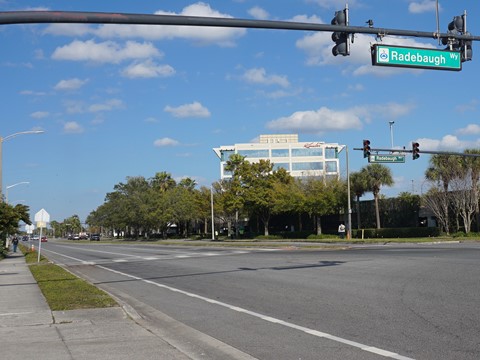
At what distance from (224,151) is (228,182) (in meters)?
43.1

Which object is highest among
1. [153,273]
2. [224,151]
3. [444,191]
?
[224,151]

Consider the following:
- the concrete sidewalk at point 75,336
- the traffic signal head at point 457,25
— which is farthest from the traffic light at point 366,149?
the concrete sidewalk at point 75,336

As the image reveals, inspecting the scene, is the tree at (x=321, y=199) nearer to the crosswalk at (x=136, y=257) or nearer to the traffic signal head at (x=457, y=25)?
the crosswalk at (x=136, y=257)

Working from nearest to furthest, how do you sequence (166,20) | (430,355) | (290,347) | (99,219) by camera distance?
(430,355)
(290,347)
(166,20)
(99,219)

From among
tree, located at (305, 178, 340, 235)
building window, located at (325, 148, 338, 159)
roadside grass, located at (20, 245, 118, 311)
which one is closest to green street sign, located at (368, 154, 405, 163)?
roadside grass, located at (20, 245, 118, 311)

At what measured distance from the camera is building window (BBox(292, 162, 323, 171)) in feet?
418

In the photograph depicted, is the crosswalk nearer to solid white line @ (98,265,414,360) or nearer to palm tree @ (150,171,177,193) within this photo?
solid white line @ (98,265,414,360)

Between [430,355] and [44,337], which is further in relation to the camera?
[44,337]

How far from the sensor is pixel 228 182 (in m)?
84.0

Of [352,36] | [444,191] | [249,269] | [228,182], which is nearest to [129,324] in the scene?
[352,36]

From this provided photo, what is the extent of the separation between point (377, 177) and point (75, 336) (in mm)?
53603

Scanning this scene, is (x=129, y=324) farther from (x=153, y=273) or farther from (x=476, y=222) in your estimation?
(x=476, y=222)

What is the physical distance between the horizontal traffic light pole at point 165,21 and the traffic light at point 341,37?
17 cm

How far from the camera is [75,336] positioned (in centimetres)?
894
